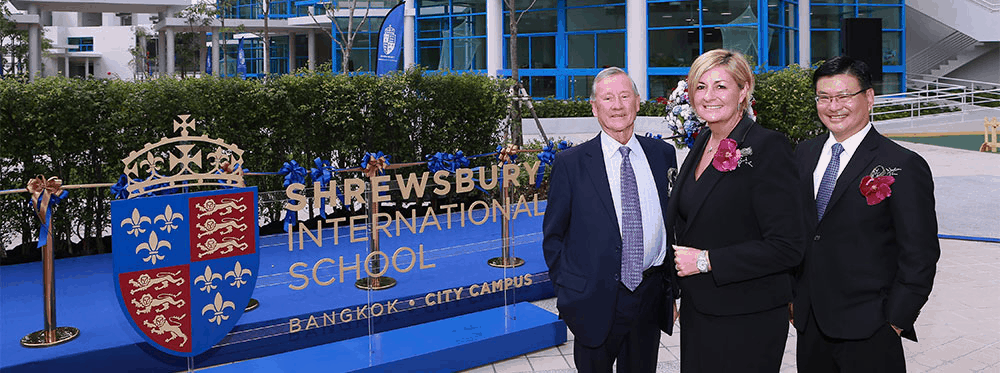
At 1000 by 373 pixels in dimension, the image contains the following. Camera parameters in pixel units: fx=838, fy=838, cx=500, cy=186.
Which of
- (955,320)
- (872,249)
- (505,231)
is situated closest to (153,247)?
(505,231)

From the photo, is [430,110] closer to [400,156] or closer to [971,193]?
[400,156]

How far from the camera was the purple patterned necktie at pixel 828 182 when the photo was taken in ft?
9.75

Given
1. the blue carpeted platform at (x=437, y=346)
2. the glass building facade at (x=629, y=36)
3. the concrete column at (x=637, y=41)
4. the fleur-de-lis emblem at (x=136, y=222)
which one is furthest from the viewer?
the concrete column at (x=637, y=41)

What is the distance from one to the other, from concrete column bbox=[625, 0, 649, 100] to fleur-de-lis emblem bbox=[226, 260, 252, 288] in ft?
69.4

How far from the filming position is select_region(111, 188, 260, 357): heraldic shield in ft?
12.7

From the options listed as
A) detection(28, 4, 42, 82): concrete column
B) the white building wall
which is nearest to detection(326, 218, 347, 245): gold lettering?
the white building wall

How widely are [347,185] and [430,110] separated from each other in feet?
12.6

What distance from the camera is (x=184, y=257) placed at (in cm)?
404

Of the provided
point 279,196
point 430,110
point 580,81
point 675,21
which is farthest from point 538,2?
point 279,196

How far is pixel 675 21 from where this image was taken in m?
24.3

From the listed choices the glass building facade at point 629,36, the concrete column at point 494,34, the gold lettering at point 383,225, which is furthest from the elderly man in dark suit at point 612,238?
the concrete column at point 494,34

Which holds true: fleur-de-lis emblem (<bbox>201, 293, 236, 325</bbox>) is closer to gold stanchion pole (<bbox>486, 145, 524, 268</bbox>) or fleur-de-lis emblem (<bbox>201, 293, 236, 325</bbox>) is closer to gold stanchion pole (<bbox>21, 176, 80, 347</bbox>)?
gold stanchion pole (<bbox>21, 176, 80, 347</bbox>)

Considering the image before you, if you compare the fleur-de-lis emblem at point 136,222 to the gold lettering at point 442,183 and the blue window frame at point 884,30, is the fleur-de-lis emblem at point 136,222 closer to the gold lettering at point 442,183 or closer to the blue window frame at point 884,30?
the gold lettering at point 442,183

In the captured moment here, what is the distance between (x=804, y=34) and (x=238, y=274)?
80.3ft
